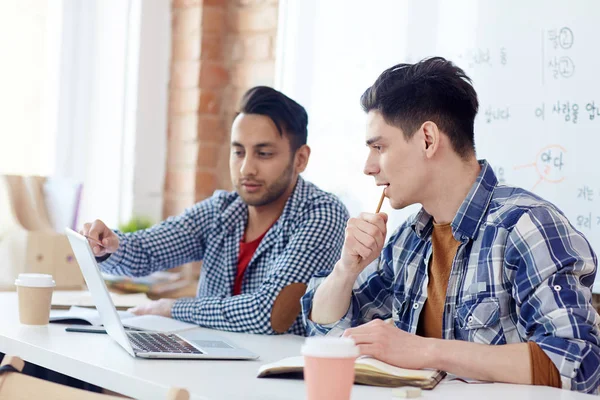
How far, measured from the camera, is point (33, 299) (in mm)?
1729

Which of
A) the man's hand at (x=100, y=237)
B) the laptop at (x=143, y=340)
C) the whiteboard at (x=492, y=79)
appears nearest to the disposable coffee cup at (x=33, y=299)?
the laptop at (x=143, y=340)

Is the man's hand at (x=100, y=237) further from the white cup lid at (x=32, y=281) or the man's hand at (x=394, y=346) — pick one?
the man's hand at (x=394, y=346)

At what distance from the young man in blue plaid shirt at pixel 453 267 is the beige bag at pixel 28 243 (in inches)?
46.6

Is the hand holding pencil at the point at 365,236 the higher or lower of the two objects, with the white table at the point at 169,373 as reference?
higher

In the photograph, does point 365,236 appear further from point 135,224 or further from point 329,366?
point 135,224

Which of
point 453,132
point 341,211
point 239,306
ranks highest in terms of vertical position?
point 453,132

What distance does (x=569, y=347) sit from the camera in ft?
4.22

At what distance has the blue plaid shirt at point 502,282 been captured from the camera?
1.30 meters

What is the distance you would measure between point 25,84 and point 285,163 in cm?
142

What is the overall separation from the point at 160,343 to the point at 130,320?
0.34 metres

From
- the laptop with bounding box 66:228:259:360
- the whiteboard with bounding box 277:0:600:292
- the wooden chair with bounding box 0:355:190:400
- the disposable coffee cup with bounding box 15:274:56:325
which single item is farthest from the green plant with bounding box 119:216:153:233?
the wooden chair with bounding box 0:355:190:400

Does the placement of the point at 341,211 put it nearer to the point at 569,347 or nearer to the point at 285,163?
the point at 285,163

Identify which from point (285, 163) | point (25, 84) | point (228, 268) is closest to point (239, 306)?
point (228, 268)

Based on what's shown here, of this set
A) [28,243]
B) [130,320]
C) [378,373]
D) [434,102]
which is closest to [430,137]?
[434,102]
